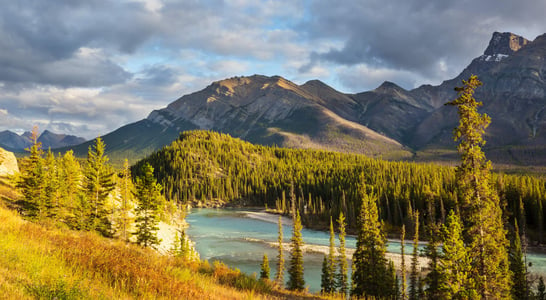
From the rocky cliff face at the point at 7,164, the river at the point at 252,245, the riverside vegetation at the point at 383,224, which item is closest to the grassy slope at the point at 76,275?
the riverside vegetation at the point at 383,224

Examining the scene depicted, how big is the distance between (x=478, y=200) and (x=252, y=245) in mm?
56542

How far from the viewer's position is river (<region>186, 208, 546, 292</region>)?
5422 cm

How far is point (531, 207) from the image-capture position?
85.4 meters

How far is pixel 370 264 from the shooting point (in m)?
36.8

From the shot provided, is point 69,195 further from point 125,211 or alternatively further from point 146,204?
point 146,204

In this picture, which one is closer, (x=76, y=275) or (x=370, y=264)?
(x=76, y=275)

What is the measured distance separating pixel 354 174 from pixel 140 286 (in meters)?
154

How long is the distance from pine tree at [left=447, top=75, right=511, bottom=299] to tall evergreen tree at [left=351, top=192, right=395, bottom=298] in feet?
50.9

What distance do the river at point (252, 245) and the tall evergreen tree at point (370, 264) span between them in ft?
27.0

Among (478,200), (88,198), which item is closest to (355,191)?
(88,198)

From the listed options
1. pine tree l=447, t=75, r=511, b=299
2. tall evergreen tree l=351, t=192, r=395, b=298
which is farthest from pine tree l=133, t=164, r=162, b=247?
pine tree l=447, t=75, r=511, b=299

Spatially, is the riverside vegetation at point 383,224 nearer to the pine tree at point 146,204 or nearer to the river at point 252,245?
the pine tree at point 146,204

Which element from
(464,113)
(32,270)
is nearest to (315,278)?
(464,113)

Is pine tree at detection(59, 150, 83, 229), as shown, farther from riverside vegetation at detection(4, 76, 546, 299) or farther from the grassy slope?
the grassy slope
